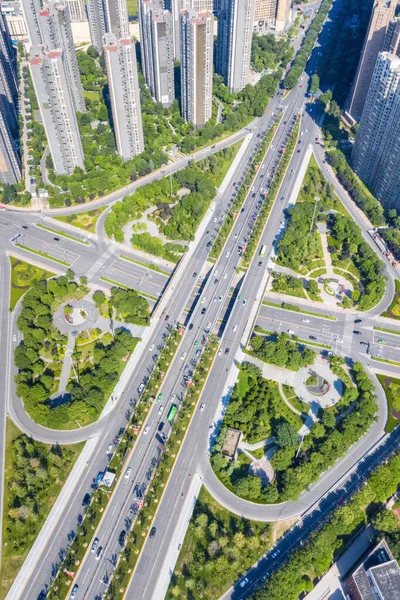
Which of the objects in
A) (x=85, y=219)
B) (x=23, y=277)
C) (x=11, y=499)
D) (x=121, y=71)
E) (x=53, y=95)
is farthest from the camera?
(x=85, y=219)

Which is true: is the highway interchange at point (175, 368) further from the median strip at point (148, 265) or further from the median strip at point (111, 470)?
the median strip at point (111, 470)

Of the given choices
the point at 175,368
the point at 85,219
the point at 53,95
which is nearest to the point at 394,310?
the point at 175,368

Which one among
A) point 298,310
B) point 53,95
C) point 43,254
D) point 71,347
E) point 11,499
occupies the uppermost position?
point 53,95

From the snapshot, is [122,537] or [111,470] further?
[111,470]

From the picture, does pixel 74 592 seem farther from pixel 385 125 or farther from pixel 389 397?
pixel 385 125

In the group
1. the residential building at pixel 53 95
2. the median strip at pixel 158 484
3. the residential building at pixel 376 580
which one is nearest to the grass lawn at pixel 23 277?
the residential building at pixel 53 95

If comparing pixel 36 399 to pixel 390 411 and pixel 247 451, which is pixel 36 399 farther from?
pixel 390 411
